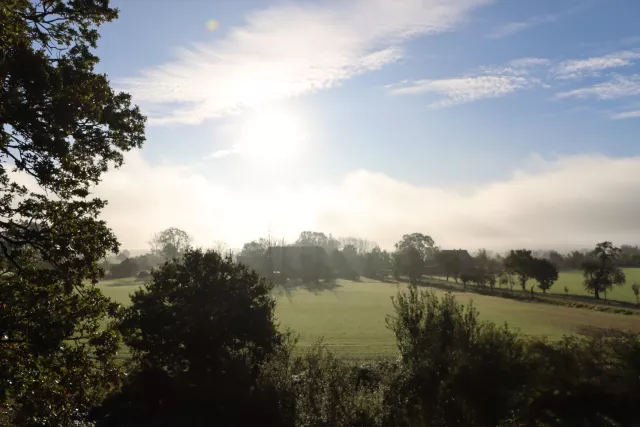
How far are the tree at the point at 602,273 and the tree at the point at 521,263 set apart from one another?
8.86 m

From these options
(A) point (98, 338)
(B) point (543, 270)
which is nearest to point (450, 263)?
(B) point (543, 270)

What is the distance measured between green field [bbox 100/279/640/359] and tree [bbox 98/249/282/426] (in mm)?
11204

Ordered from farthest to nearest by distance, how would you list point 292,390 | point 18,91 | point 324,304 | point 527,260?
1. point 527,260
2. point 324,304
3. point 292,390
4. point 18,91

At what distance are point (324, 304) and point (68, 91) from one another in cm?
5769

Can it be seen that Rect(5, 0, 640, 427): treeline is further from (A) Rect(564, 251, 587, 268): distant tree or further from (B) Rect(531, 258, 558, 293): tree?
(A) Rect(564, 251, 587, 268): distant tree

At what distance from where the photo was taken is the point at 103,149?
13.4m

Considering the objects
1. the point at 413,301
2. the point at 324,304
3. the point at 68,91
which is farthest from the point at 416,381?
the point at 324,304

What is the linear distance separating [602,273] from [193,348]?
76014 mm

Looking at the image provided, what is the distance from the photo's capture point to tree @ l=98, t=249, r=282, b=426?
1869 cm

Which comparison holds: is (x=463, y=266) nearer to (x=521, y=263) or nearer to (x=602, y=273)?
(x=521, y=263)

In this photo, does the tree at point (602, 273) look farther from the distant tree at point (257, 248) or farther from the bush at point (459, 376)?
the distant tree at point (257, 248)

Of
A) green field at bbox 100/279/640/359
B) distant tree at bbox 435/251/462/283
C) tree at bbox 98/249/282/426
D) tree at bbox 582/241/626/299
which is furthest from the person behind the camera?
distant tree at bbox 435/251/462/283

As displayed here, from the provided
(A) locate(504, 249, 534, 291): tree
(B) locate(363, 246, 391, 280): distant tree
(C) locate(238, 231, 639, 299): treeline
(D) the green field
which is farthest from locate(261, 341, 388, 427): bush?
(B) locate(363, 246, 391, 280): distant tree

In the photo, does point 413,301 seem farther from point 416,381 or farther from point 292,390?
point 292,390
